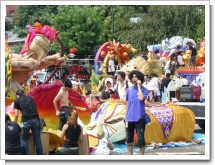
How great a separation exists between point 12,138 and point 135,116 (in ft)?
5.86

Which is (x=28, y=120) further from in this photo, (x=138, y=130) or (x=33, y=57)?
(x=33, y=57)

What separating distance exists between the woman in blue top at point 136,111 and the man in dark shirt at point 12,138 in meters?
1.60

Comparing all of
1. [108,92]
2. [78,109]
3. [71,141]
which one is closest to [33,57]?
[78,109]

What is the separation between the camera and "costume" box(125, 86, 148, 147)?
354 inches

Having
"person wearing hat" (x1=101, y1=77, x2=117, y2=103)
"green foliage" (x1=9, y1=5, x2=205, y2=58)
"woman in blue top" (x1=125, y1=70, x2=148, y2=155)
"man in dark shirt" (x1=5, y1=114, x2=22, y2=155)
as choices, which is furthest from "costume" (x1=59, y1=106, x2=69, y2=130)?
"green foliage" (x1=9, y1=5, x2=205, y2=58)

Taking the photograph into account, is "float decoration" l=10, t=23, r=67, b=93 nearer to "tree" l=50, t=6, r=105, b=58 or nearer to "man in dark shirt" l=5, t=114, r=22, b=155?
"man in dark shirt" l=5, t=114, r=22, b=155

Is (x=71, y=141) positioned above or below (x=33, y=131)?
below

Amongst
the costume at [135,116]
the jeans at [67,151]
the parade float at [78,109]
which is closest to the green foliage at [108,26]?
the parade float at [78,109]

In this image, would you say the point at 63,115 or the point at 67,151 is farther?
the point at 63,115

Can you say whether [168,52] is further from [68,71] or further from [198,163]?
[198,163]

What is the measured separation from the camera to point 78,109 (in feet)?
39.5

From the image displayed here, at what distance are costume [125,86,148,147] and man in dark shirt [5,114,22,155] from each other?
1.60 meters

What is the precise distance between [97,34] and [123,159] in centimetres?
2366

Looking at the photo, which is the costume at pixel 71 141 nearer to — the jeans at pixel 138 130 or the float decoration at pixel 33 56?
the jeans at pixel 138 130
